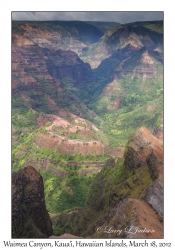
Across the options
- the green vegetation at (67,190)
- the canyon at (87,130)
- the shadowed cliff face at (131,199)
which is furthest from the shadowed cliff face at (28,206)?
the green vegetation at (67,190)

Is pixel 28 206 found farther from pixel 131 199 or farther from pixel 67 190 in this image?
pixel 67 190

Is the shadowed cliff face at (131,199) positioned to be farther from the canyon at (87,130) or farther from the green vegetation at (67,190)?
the green vegetation at (67,190)

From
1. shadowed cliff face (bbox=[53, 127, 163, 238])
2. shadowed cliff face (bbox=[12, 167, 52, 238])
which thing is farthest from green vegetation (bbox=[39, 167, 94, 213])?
shadowed cliff face (bbox=[12, 167, 52, 238])

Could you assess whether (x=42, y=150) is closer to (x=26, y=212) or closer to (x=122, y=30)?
(x=26, y=212)

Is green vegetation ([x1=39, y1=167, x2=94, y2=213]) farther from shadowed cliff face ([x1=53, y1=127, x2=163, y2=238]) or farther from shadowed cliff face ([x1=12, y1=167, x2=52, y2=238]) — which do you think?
shadowed cliff face ([x1=12, y1=167, x2=52, y2=238])
